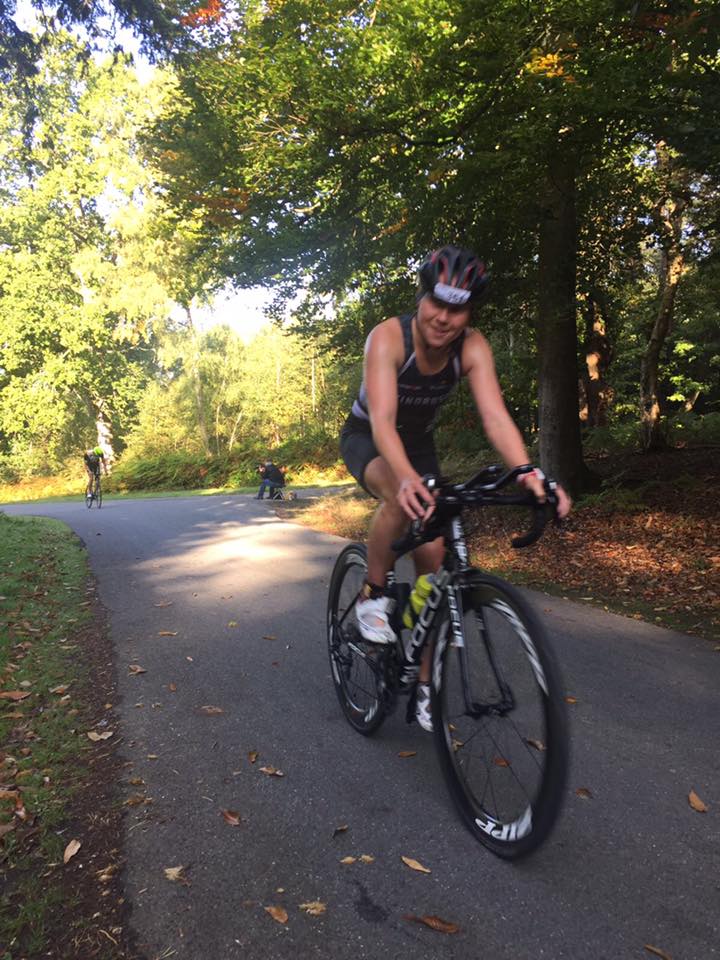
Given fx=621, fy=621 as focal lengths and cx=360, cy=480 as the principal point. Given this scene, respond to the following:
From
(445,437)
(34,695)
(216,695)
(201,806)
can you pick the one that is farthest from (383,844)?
(445,437)

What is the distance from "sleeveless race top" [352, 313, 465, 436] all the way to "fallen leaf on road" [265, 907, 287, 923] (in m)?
2.00

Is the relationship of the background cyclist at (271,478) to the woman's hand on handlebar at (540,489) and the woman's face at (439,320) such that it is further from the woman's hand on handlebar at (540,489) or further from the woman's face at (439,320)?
the woman's hand on handlebar at (540,489)

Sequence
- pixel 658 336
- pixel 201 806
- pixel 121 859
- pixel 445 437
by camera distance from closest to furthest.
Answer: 1. pixel 121 859
2. pixel 201 806
3. pixel 658 336
4. pixel 445 437

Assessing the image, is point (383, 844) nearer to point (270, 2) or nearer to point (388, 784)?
point (388, 784)

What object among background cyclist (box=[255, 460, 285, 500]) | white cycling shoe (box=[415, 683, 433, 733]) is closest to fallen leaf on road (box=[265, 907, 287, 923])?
white cycling shoe (box=[415, 683, 433, 733])

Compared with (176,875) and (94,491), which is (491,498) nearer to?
(176,875)

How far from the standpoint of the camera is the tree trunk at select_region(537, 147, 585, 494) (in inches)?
349

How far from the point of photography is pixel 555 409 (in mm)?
9508

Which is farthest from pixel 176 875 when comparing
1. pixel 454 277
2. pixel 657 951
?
pixel 454 277

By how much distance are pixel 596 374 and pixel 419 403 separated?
14254 mm

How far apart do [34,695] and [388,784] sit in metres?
2.59

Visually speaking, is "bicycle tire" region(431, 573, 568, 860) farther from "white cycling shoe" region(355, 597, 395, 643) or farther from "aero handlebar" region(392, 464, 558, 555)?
"white cycling shoe" region(355, 597, 395, 643)

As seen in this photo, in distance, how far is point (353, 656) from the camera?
3438 mm

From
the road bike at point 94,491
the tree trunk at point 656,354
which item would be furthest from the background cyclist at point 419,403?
the road bike at point 94,491
